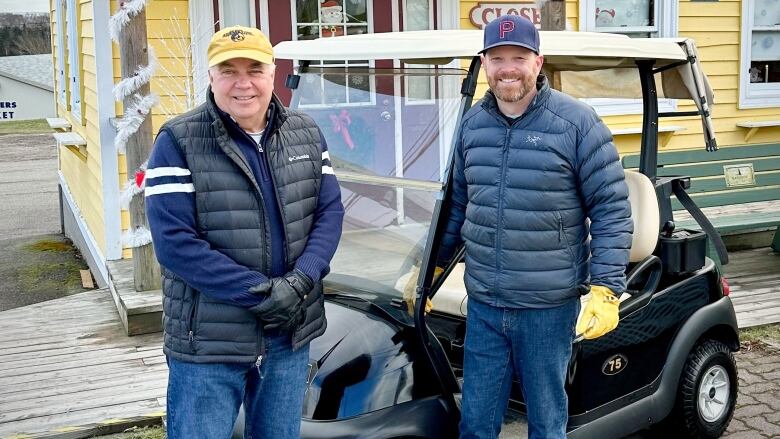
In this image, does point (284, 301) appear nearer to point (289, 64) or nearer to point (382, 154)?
point (382, 154)

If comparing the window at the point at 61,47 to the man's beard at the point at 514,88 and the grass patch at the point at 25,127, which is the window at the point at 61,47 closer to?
the man's beard at the point at 514,88

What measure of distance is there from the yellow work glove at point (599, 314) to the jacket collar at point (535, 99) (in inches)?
24.2

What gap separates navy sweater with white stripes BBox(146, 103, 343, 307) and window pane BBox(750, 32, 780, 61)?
806 centimetres

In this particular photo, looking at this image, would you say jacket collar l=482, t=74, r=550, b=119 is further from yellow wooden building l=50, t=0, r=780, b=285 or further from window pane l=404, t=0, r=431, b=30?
window pane l=404, t=0, r=431, b=30

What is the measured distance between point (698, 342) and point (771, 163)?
4575 millimetres

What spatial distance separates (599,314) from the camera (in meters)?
2.87

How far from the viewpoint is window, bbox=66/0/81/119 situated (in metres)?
8.30

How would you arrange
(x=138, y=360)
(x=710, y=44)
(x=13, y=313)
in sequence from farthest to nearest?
(x=710, y=44)
(x=13, y=313)
(x=138, y=360)

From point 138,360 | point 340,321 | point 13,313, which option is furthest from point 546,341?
point 13,313

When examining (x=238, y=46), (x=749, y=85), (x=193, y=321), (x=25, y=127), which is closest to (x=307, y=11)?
(x=749, y=85)

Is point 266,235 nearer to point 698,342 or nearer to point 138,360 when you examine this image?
point 698,342

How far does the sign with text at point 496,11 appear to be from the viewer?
8070mm

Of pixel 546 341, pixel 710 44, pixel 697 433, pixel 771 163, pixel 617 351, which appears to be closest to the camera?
pixel 546 341

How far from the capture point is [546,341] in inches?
117
